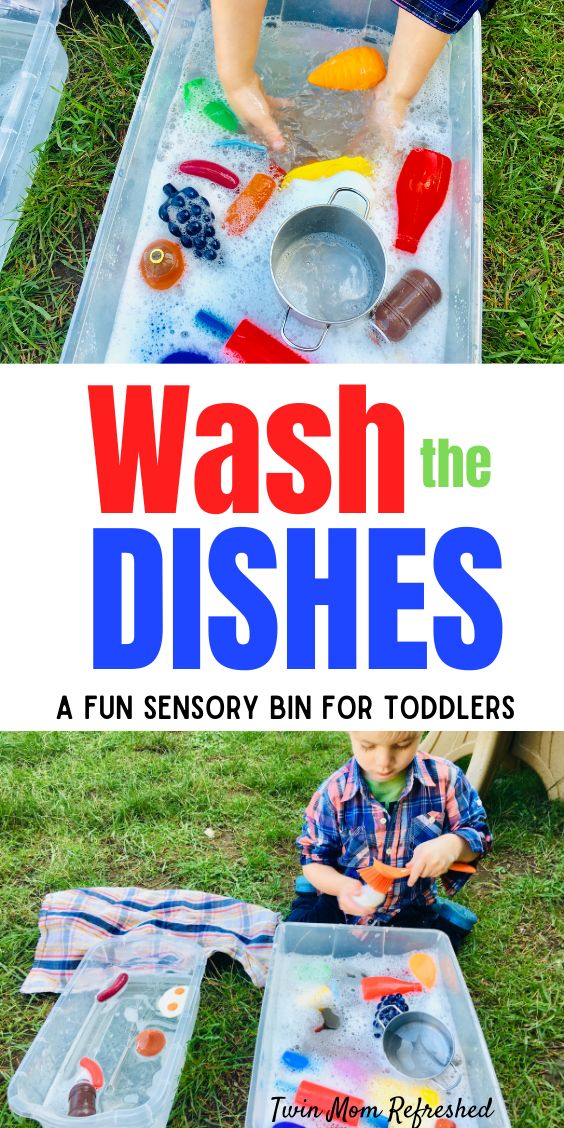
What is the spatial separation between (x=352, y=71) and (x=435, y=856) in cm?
134

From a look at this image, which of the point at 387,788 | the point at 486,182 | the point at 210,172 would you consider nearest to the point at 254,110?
the point at 210,172

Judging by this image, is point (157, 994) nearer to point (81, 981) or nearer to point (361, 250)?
point (81, 981)

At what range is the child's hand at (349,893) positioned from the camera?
44.2 inches

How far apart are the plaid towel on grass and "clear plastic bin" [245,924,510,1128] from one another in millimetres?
51

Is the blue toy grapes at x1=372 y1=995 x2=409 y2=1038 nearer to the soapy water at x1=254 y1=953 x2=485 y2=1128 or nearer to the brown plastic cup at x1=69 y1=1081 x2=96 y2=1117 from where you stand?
the soapy water at x1=254 y1=953 x2=485 y2=1128

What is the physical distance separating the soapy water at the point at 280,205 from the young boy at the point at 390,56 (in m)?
0.04

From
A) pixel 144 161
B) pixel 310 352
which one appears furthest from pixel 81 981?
pixel 144 161

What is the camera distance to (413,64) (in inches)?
60.9

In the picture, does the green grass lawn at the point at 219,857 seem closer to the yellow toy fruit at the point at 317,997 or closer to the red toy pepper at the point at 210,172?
the yellow toy fruit at the point at 317,997

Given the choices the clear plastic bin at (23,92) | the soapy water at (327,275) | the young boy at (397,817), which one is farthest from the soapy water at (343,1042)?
the clear plastic bin at (23,92)

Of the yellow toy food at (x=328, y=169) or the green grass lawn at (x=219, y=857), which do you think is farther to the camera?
the yellow toy food at (x=328, y=169)

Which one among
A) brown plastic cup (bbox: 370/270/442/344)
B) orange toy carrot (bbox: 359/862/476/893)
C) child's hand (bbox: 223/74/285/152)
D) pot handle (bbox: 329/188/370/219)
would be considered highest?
child's hand (bbox: 223/74/285/152)

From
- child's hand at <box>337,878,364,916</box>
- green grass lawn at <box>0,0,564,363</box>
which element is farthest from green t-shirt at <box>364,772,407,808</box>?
green grass lawn at <box>0,0,564,363</box>

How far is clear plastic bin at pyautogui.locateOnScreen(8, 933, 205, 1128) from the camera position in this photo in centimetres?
112
